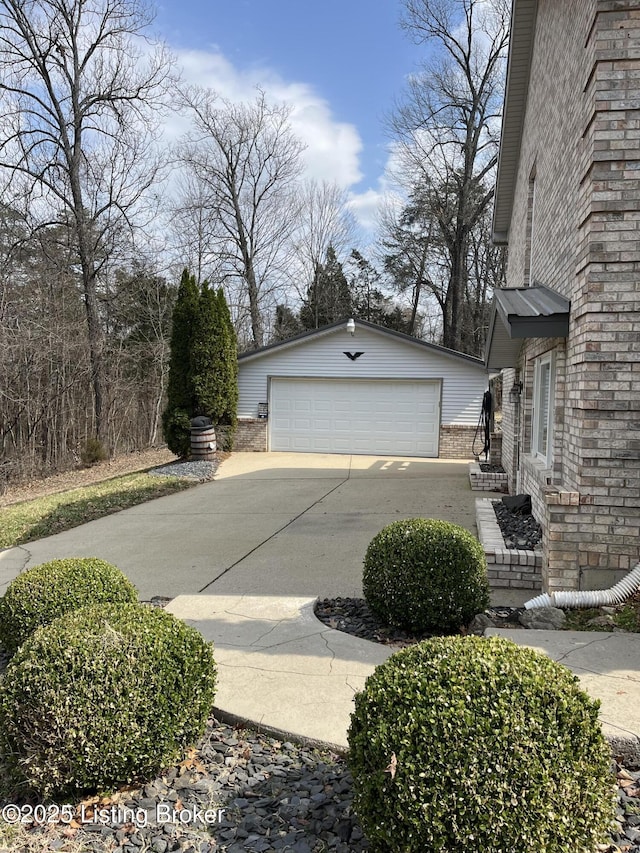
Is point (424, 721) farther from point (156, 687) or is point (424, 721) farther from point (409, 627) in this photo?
point (409, 627)

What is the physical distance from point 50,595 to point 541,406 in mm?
5381

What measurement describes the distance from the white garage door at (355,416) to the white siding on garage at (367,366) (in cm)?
24

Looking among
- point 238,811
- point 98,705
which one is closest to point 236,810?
point 238,811

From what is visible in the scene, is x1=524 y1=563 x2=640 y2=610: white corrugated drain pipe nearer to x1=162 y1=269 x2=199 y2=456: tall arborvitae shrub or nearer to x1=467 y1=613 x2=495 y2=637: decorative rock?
x1=467 y1=613 x2=495 y2=637: decorative rock

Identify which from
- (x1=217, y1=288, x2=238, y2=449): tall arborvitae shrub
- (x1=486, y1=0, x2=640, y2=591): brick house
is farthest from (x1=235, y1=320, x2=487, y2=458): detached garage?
(x1=486, y1=0, x2=640, y2=591): brick house

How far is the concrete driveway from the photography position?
5.51 metres

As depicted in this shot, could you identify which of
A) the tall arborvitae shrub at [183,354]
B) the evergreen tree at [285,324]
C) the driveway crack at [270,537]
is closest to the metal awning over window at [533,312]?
the driveway crack at [270,537]

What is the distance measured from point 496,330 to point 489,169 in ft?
67.7

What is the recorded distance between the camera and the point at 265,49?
1767 cm

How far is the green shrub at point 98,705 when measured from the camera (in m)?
2.34

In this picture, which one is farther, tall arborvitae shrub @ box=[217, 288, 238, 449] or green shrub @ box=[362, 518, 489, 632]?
tall arborvitae shrub @ box=[217, 288, 238, 449]

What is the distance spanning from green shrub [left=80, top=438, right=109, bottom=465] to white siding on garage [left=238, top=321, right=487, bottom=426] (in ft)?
12.8

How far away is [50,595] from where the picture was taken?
3.65m

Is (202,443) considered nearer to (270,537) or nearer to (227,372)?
(227,372)
